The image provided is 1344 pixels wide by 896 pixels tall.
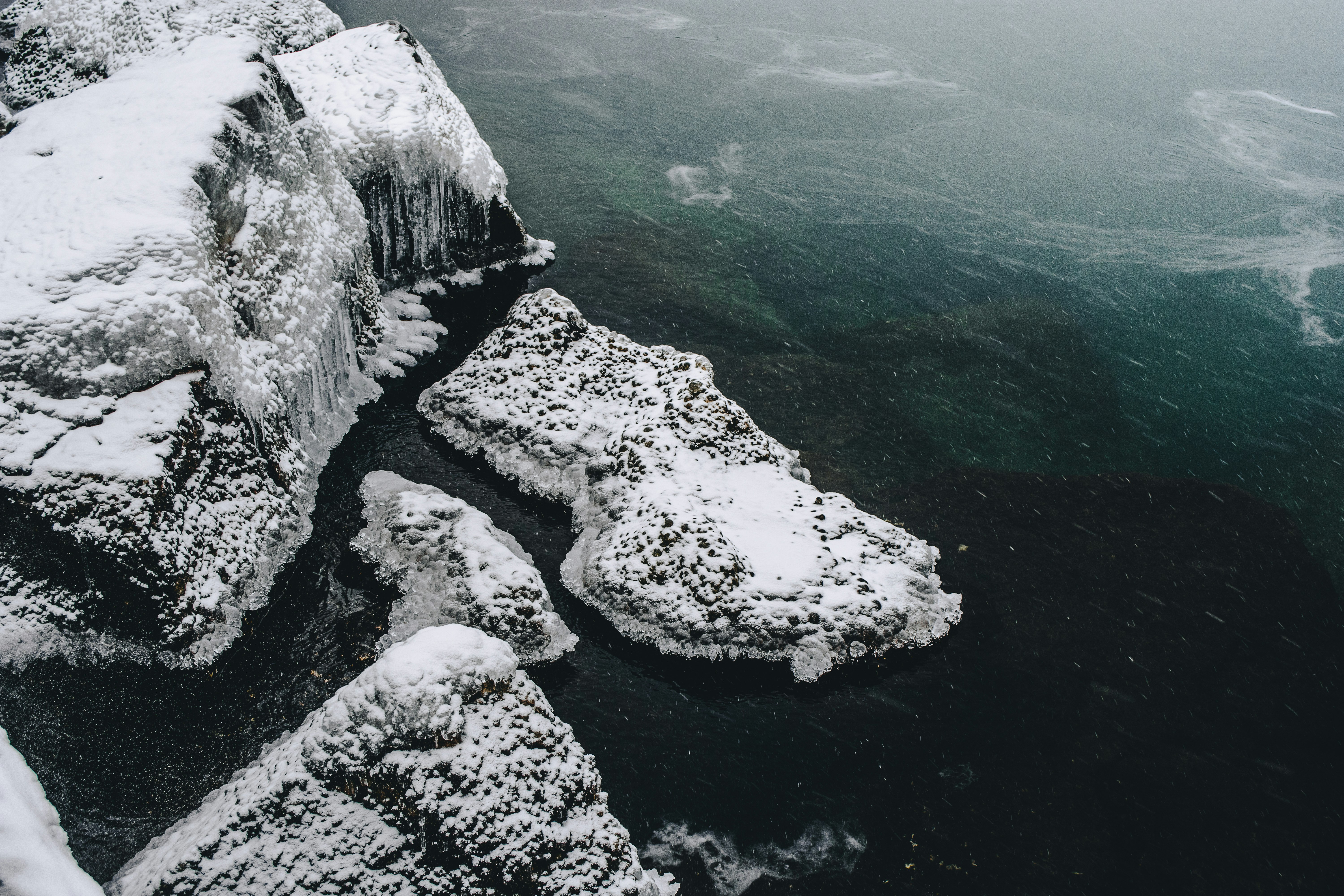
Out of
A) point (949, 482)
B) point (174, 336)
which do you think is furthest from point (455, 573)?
point (949, 482)

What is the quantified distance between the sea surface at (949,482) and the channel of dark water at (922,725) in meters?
0.05

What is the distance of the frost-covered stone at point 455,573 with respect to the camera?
1190 centimetres

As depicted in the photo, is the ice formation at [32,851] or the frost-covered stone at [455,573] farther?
the frost-covered stone at [455,573]

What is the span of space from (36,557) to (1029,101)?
4547cm

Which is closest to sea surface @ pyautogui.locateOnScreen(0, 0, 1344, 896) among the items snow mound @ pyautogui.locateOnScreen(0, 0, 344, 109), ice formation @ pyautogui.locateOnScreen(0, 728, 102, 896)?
ice formation @ pyautogui.locateOnScreen(0, 728, 102, 896)

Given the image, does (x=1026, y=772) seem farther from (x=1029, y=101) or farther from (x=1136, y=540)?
(x=1029, y=101)

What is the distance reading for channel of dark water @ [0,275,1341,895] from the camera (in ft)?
33.1

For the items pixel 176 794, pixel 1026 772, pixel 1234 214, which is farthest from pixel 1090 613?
pixel 1234 214

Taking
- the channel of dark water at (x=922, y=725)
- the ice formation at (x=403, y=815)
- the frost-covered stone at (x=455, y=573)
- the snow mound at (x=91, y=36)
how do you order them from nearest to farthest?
1. the ice formation at (x=403, y=815)
2. the channel of dark water at (x=922, y=725)
3. the frost-covered stone at (x=455, y=573)
4. the snow mound at (x=91, y=36)

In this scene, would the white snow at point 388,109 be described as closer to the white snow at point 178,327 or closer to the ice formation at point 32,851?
the white snow at point 178,327

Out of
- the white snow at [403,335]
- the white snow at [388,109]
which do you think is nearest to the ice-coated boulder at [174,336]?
the white snow at [403,335]

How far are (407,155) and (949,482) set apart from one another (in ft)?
48.0

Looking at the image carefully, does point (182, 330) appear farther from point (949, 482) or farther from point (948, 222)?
point (948, 222)

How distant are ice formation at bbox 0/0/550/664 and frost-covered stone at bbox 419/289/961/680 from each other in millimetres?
3238
